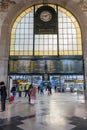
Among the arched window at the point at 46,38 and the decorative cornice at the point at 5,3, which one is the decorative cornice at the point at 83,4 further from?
the decorative cornice at the point at 5,3

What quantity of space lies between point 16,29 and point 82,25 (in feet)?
24.4

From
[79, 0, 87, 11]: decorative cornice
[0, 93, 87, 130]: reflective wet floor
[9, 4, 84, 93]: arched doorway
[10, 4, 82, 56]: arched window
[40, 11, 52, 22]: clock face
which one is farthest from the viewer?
[40, 11, 52, 22]: clock face

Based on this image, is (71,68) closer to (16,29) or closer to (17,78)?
(17,78)

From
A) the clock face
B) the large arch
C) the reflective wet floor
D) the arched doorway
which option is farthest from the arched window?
the reflective wet floor

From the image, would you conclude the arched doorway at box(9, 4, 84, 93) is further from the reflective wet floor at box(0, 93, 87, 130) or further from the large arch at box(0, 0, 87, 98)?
the reflective wet floor at box(0, 93, 87, 130)

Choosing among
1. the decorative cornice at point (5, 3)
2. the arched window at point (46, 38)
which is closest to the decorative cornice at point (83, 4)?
the arched window at point (46, 38)

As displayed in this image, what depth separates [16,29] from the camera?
20.8 metres

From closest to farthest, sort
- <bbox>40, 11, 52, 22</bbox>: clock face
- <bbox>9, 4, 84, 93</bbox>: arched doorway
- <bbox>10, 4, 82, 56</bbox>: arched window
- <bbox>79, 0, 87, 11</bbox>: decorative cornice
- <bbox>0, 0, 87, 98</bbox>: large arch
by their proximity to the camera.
A: 1. <bbox>0, 0, 87, 98</bbox>: large arch
2. <bbox>9, 4, 84, 93</bbox>: arched doorway
3. <bbox>79, 0, 87, 11</bbox>: decorative cornice
4. <bbox>10, 4, 82, 56</bbox>: arched window
5. <bbox>40, 11, 52, 22</bbox>: clock face

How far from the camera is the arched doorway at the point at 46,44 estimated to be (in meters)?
19.8

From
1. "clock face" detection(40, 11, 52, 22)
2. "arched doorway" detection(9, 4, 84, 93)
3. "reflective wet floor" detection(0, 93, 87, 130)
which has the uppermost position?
"clock face" detection(40, 11, 52, 22)

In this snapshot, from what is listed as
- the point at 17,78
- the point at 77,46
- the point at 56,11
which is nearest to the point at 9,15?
the point at 56,11

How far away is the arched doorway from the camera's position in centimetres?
1978

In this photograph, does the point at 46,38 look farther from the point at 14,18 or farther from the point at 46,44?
the point at 14,18

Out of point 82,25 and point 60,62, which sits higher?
point 82,25
